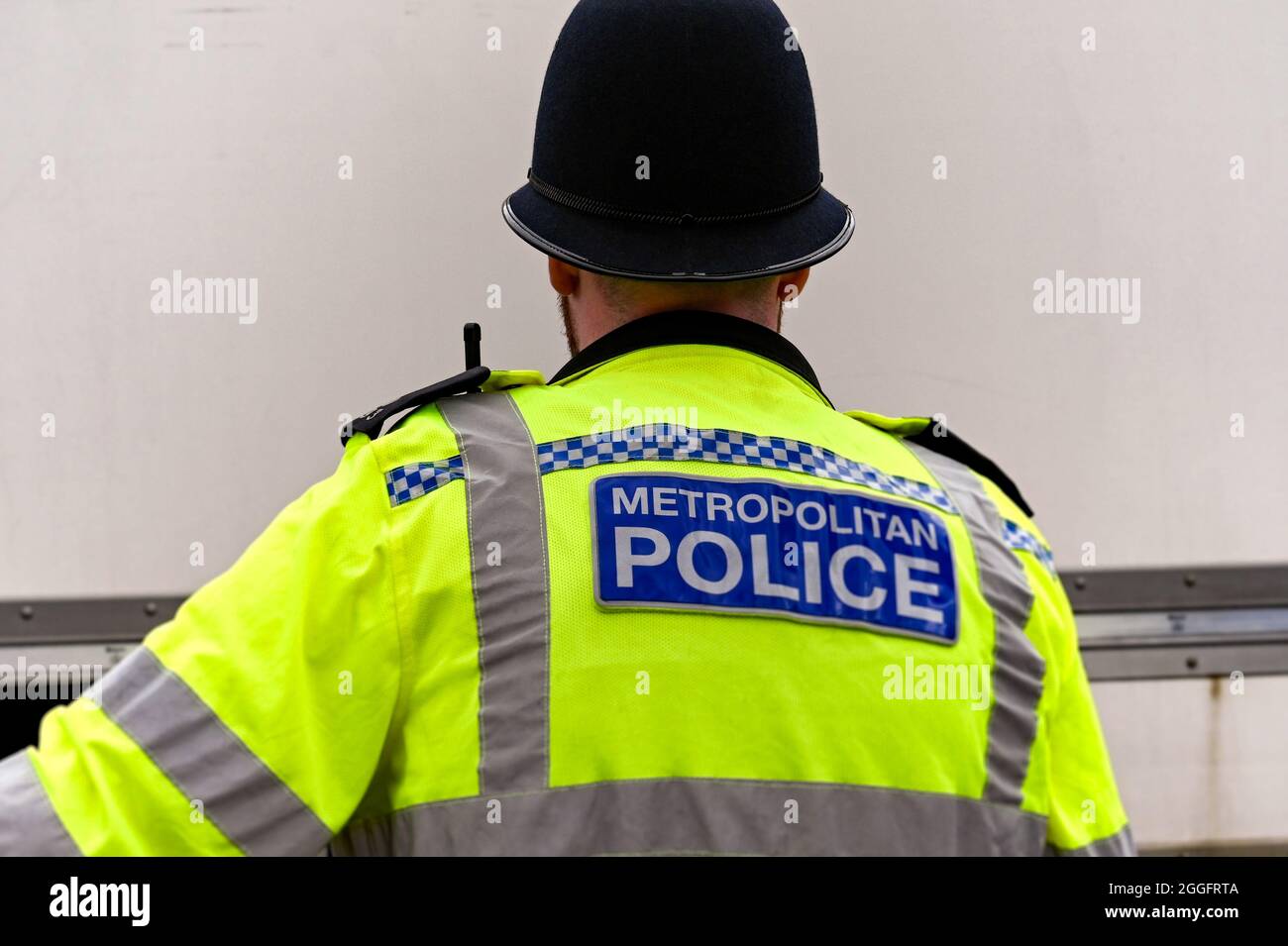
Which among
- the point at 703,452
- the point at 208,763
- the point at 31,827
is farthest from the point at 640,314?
the point at 31,827

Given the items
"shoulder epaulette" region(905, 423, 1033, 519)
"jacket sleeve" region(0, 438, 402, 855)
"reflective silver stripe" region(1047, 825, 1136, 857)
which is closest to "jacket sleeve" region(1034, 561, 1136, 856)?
"reflective silver stripe" region(1047, 825, 1136, 857)

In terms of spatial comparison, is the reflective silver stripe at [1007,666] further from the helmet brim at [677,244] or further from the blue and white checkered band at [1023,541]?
the helmet brim at [677,244]

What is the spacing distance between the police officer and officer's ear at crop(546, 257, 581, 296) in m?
0.03

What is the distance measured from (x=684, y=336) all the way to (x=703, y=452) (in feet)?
0.45

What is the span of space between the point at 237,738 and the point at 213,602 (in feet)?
0.34

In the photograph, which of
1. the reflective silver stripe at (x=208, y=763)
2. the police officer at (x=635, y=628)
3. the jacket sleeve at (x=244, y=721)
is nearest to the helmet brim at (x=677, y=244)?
the police officer at (x=635, y=628)

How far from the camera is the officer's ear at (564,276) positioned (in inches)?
48.7

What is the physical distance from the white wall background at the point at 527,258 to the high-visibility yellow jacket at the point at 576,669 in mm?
701

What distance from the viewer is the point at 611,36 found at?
4.00ft

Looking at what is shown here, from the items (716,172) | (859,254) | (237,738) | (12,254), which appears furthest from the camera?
(859,254)

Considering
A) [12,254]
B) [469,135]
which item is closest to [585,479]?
[469,135]

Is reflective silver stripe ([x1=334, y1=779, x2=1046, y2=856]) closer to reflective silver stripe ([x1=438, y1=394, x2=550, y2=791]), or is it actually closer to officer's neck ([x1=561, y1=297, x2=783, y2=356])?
reflective silver stripe ([x1=438, y1=394, x2=550, y2=791])

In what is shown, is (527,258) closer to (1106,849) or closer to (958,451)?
(958,451)
